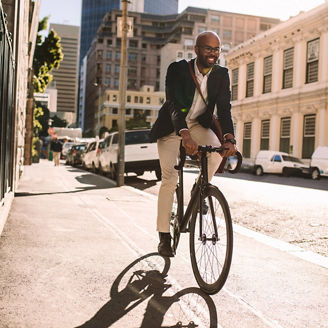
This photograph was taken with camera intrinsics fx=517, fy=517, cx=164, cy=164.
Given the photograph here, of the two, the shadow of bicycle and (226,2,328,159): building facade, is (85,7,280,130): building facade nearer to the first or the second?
(226,2,328,159): building facade

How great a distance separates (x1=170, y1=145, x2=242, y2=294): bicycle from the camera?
3465 mm

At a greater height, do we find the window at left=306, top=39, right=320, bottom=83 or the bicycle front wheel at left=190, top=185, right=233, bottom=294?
the window at left=306, top=39, right=320, bottom=83

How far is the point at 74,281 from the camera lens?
12.4 ft

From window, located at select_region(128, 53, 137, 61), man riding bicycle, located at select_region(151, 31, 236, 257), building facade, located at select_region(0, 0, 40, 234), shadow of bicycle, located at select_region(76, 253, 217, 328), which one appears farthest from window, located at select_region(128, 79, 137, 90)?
shadow of bicycle, located at select_region(76, 253, 217, 328)

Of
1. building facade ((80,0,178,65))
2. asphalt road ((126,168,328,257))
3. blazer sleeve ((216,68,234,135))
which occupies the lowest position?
asphalt road ((126,168,328,257))

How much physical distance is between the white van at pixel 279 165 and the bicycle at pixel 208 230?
885 inches

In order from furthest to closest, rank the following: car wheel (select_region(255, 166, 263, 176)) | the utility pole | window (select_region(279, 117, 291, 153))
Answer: window (select_region(279, 117, 291, 153))
car wheel (select_region(255, 166, 263, 176))
the utility pole

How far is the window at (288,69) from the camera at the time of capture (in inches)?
1293

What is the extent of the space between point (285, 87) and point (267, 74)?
8.74 feet

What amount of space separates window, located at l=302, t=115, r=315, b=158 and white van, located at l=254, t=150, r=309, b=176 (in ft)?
13.0

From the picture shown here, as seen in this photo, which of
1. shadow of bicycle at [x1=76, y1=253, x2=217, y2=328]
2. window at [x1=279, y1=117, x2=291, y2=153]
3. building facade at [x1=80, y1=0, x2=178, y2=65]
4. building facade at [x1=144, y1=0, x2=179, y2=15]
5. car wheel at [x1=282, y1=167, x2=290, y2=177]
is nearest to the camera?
shadow of bicycle at [x1=76, y1=253, x2=217, y2=328]

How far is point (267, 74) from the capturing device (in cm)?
3578

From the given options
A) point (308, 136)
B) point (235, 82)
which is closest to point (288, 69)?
point (308, 136)

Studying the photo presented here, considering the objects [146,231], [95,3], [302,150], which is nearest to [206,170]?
[146,231]
